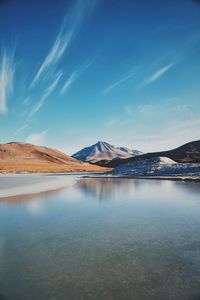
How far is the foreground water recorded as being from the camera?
392cm

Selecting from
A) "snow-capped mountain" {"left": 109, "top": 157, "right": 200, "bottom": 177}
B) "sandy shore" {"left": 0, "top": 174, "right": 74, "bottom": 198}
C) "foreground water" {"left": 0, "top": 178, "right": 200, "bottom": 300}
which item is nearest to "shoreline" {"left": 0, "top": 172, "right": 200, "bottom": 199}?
"sandy shore" {"left": 0, "top": 174, "right": 74, "bottom": 198}

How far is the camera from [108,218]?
896 centimetres

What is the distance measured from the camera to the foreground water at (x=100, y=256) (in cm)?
392

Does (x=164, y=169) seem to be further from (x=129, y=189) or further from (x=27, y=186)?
(x=27, y=186)

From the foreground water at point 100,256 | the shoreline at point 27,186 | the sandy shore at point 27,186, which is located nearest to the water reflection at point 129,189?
the shoreline at point 27,186

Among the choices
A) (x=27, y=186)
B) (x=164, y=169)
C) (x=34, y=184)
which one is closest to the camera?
(x=27, y=186)

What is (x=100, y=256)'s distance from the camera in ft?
17.5

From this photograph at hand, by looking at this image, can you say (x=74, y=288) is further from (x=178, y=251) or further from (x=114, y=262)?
(x=178, y=251)

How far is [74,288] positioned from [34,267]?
121 centimetres

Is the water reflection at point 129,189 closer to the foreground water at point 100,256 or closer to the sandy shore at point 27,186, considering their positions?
the sandy shore at point 27,186

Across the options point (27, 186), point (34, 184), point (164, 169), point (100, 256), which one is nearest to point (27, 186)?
point (27, 186)

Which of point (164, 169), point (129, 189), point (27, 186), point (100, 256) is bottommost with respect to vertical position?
point (100, 256)

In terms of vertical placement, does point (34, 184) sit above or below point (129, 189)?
above

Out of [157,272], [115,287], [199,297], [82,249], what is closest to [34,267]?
[82,249]
